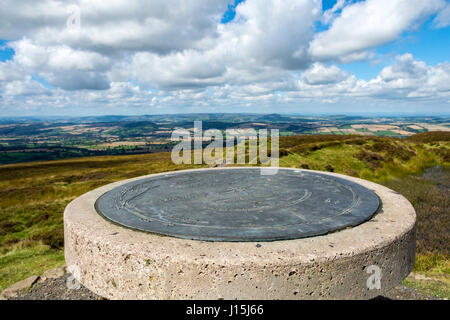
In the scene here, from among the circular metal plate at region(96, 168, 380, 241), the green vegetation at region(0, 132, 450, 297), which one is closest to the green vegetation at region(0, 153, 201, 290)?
the green vegetation at region(0, 132, 450, 297)

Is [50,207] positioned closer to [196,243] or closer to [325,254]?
[196,243]

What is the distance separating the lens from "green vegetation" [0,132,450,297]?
23.1 ft

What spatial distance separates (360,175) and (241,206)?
17.2 m

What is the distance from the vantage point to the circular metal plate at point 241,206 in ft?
15.5

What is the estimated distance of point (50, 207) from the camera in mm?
14406

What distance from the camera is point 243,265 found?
379cm

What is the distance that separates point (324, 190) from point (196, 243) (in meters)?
4.42

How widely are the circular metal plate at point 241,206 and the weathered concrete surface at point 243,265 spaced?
0.25 m

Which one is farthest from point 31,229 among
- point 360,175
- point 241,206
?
point 360,175

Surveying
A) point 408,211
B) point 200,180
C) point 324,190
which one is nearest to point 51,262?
point 200,180

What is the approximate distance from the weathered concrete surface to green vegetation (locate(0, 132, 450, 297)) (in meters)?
2.35

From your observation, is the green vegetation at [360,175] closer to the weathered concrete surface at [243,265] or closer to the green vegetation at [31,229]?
the green vegetation at [31,229]

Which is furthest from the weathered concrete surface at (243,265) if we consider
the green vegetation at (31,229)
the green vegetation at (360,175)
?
the green vegetation at (31,229)
